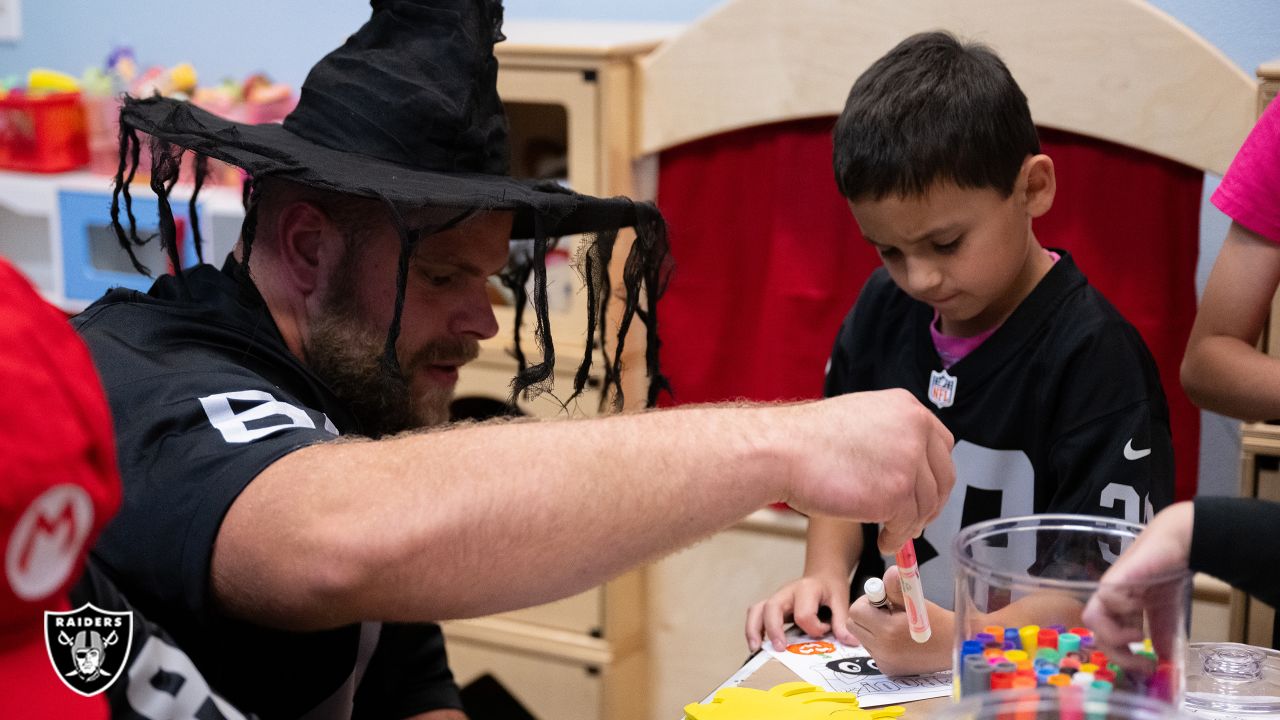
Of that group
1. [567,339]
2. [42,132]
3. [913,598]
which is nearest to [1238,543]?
[913,598]

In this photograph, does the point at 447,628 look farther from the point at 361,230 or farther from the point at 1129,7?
the point at 1129,7

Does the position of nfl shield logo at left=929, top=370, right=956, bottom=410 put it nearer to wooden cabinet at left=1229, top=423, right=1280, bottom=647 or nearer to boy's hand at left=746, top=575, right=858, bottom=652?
boy's hand at left=746, top=575, right=858, bottom=652

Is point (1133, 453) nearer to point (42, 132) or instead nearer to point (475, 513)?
point (475, 513)

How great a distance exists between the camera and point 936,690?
3.10ft

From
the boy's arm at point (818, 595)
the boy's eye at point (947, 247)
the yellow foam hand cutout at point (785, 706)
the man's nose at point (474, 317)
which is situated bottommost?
the boy's arm at point (818, 595)

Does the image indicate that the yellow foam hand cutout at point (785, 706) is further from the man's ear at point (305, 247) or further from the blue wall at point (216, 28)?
the blue wall at point (216, 28)

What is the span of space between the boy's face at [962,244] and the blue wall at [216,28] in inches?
39.1

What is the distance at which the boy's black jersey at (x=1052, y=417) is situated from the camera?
1.15 m

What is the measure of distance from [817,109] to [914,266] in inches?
24.9

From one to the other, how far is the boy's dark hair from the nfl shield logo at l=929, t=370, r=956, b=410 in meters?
0.19

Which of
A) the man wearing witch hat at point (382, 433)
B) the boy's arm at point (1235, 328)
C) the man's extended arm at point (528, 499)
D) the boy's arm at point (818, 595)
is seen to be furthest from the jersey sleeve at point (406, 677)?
the boy's arm at point (1235, 328)

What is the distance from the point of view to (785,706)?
36.3 inches

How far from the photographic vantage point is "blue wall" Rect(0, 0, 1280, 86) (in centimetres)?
229

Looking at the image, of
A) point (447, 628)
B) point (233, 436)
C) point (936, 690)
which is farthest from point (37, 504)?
point (447, 628)
